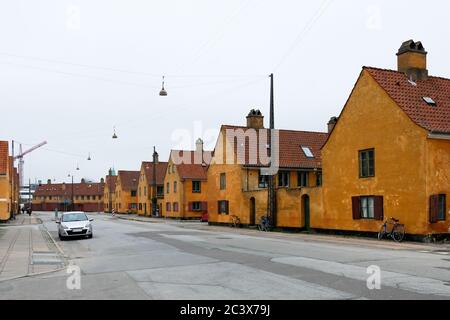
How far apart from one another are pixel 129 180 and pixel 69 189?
44.1 meters

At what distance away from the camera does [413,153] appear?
2275 centimetres

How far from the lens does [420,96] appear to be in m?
25.4

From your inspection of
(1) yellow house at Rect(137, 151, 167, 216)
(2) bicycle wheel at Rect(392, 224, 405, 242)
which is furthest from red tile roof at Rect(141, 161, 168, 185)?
(2) bicycle wheel at Rect(392, 224, 405, 242)

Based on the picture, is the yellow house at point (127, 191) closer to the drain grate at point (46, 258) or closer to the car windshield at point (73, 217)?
the car windshield at point (73, 217)

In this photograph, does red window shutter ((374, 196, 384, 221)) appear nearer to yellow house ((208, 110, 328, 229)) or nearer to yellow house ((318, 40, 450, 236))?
yellow house ((318, 40, 450, 236))

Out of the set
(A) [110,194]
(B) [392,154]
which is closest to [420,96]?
(B) [392,154]

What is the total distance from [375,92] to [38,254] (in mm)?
17313

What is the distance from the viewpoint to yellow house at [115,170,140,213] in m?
95.8

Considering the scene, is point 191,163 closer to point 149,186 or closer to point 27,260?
point 149,186

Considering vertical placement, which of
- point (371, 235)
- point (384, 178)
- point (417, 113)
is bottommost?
point (371, 235)

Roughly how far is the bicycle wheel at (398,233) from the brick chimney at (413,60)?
8260 mm

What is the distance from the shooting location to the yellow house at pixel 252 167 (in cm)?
3947
